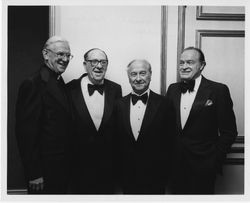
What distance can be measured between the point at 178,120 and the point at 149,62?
461 millimetres

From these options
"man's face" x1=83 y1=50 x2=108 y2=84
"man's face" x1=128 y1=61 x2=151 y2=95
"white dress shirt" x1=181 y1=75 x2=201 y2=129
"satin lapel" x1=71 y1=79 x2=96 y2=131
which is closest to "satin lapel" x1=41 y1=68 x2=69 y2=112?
"satin lapel" x1=71 y1=79 x2=96 y2=131

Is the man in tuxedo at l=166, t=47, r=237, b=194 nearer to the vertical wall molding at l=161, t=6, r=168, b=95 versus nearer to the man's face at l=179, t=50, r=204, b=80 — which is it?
the man's face at l=179, t=50, r=204, b=80

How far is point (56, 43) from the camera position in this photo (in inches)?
96.5

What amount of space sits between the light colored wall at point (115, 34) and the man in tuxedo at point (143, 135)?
0.07 metres

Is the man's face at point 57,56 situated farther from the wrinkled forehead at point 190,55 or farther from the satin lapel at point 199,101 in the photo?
the satin lapel at point 199,101

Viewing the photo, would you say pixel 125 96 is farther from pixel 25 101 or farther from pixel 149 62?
pixel 25 101

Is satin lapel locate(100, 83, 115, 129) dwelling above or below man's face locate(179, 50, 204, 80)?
below

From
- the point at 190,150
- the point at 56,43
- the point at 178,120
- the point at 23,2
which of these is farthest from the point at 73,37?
the point at 190,150

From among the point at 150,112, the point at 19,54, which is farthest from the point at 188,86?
the point at 19,54

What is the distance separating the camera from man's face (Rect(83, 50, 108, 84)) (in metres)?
2.49

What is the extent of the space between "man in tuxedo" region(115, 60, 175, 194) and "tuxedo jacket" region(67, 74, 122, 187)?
8 centimetres

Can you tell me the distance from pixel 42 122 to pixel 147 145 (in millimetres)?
734

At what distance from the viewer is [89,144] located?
2.46 metres
